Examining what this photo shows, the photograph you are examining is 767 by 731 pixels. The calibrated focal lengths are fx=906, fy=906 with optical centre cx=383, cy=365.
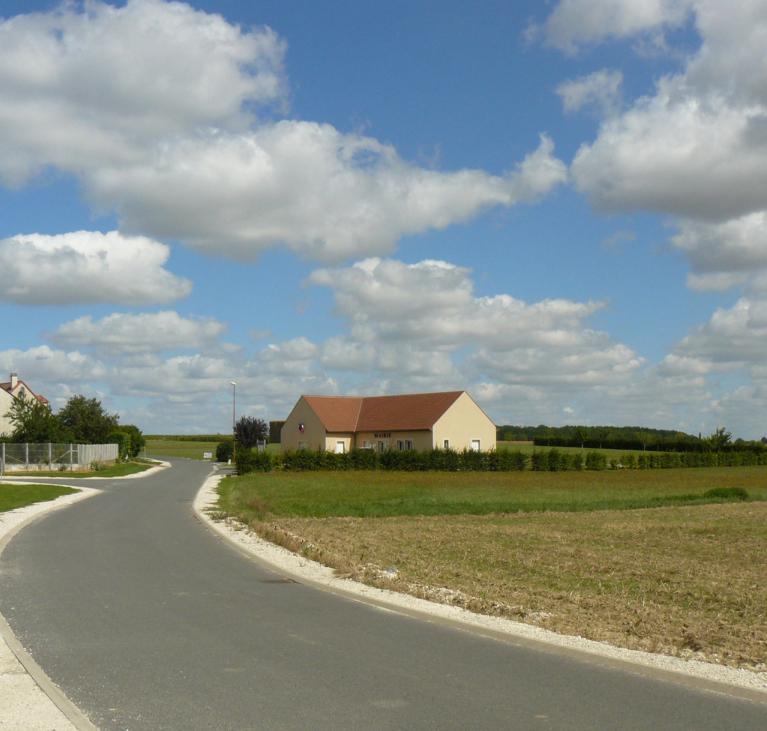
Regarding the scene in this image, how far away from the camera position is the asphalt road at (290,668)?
6.68 m

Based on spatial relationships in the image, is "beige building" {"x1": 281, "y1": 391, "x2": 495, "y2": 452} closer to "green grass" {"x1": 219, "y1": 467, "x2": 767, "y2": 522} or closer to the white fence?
"green grass" {"x1": 219, "y1": 467, "x2": 767, "y2": 522}

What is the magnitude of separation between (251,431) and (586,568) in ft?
243

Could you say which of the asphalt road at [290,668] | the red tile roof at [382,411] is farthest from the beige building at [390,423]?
the asphalt road at [290,668]

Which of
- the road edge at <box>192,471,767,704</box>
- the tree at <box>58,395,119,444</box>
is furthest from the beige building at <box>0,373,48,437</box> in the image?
the road edge at <box>192,471,767,704</box>

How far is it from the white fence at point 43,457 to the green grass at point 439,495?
1119 cm

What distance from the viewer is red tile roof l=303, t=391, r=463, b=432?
74.6 m

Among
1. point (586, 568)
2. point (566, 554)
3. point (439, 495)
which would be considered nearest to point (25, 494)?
point (439, 495)

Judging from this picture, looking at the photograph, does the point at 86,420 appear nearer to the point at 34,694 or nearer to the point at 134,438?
the point at 134,438

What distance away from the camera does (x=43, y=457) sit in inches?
2151

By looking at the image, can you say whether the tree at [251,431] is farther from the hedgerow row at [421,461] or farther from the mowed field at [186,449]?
the hedgerow row at [421,461]

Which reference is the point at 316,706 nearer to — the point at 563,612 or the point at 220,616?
the point at 220,616

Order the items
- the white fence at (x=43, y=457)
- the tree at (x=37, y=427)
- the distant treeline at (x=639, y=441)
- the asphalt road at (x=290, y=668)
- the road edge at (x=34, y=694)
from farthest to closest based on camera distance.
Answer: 1. the distant treeline at (x=639, y=441)
2. the tree at (x=37, y=427)
3. the white fence at (x=43, y=457)
4. the asphalt road at (x=290, y=668)
5. the road edge at (x=34, y=694)

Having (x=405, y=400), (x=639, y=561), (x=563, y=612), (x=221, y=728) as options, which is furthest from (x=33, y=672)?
(x=405, y=400)

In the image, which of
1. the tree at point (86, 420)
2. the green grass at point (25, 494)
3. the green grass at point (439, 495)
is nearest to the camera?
the green grass at point (25, 494)
